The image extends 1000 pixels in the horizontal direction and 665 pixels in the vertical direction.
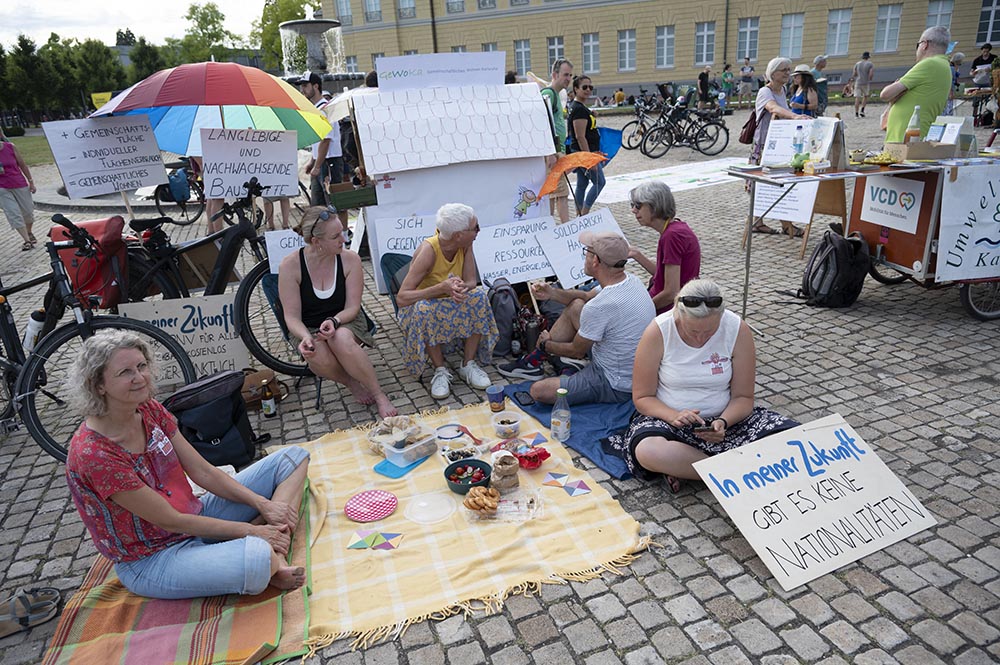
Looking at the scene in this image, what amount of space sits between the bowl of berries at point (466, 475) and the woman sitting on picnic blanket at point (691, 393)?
0.76 m

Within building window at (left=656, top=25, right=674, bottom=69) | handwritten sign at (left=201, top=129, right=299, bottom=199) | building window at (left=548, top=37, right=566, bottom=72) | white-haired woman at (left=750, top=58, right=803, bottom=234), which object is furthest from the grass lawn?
building window at (left=656, top=25, right=674, bottom=69)

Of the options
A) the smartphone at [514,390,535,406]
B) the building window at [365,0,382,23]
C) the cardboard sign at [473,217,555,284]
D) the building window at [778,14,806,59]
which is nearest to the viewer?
the smartphone at [514,390,535,406]

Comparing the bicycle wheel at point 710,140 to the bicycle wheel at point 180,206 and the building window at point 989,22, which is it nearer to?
the bicycle wheel at point 180,206

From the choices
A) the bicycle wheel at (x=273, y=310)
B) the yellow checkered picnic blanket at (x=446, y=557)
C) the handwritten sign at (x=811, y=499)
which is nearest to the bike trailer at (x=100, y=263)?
the bicycle wheel at (x=273, y=310)

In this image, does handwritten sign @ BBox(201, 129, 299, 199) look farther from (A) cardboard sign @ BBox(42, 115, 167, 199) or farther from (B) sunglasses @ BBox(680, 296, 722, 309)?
(B) sunglasses @ BBox(680, 296, 722, 309)

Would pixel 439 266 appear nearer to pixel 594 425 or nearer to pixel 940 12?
pixel 594 425

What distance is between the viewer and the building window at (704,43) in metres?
32.3

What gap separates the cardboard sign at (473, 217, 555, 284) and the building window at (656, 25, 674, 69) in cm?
3207

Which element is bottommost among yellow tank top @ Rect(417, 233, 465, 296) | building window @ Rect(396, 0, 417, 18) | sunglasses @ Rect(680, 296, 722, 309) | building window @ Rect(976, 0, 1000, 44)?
yellow tank top @ Rect(417, 233, 465, 296)

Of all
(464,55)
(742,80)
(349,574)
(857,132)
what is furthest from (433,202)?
(742,80)

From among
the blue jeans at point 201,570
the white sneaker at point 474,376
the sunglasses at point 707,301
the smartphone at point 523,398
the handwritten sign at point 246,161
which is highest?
the handwritten sign at point 246,161

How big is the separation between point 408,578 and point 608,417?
1.66 m

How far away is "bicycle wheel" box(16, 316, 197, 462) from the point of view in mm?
3670

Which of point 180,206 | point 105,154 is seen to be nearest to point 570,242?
point 105,154
